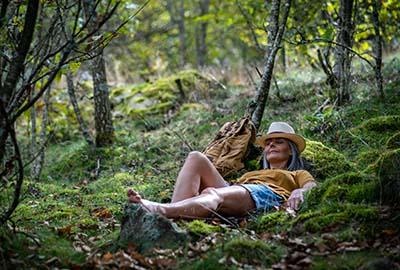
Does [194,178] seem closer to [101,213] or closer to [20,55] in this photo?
[101,213]

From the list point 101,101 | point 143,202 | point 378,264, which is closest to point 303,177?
point 143,202

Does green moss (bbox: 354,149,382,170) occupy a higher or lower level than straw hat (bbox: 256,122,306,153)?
lower

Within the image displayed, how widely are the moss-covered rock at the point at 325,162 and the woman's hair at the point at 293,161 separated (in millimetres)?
235

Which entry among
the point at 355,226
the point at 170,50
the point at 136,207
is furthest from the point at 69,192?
the point at 170,50

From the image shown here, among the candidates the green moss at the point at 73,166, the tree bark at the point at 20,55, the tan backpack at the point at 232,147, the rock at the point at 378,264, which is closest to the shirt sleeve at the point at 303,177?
the tan backpack at the point at 232,147

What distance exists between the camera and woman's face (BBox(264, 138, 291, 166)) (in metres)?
A: 6.78

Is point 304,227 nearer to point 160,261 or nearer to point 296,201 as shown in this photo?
point 296,201

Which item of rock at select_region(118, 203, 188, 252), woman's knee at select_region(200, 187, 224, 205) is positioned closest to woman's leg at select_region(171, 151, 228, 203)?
woman's knee at select_region(200, 187, 224, 205)

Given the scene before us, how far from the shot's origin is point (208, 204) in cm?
557

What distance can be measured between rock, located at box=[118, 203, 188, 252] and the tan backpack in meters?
2.48

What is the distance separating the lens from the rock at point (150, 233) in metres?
4.65

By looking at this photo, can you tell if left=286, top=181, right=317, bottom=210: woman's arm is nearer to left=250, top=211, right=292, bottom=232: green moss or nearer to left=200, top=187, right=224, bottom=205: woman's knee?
left=250, top=211, right=292, bottom=232: green moss

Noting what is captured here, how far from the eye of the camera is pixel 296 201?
5.87m

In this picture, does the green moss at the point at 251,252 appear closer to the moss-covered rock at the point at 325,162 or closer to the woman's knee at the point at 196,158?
the woman's knee at the point at 196,158
